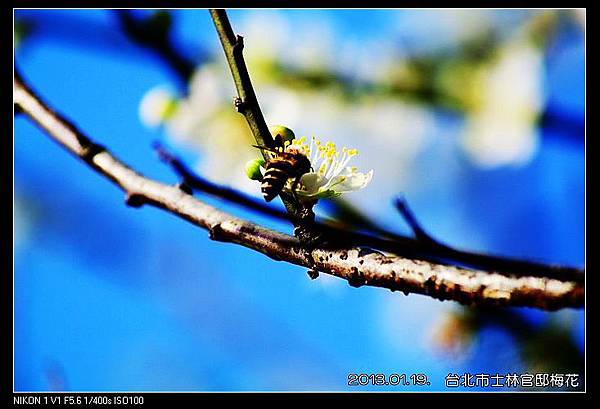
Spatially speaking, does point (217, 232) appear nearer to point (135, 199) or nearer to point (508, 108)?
point (135, 199)

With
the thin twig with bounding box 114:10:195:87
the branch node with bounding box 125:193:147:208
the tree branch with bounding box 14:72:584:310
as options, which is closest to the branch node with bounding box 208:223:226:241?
the tree branch with bounding box 14:72:584:310

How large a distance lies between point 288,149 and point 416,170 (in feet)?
1.87

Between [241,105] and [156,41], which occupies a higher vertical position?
[156,41]

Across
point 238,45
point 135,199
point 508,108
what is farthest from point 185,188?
point 508,108

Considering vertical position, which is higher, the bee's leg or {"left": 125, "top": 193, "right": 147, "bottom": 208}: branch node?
{"left": 125, "top": 193, "right": 147, "bottom": 208}: branch node

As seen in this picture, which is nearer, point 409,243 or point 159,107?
point 409,243

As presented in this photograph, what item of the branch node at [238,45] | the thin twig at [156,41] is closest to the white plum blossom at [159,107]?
the thin twig at [156,41]

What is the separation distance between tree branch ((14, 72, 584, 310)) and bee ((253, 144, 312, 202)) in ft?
0.13

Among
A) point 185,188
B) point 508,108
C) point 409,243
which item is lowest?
point 409,243

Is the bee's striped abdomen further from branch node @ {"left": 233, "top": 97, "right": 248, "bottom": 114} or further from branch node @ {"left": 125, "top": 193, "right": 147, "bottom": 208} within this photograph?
branch node @ {"left": 125, "top": 193, "right": 147, "bottom": 208}

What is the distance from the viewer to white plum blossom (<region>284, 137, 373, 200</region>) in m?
0.64

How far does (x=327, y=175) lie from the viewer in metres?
0.71

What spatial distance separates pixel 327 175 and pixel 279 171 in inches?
4.4
